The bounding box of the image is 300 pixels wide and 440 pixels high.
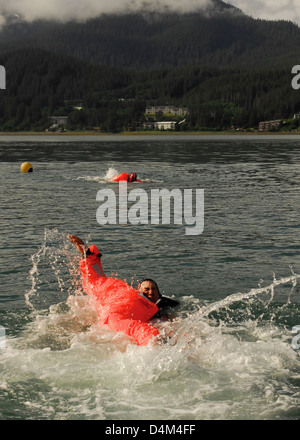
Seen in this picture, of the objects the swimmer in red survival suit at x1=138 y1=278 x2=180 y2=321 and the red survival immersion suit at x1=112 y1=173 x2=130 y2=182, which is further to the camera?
the red survival immersion suit at x1=112 y1=173 x2=130 y2=182

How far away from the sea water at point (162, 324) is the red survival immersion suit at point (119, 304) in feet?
0.90

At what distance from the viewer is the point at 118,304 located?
1298cm

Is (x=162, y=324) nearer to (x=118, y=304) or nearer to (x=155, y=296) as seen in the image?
(x=155, y=296)

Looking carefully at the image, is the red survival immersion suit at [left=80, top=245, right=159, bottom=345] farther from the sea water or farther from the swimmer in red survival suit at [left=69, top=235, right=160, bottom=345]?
the sea water

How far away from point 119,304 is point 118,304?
0.03m

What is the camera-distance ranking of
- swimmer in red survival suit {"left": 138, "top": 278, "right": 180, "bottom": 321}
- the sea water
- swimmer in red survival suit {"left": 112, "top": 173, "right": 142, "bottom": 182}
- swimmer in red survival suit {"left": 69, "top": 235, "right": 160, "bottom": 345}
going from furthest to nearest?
1. swimmer in red survival suit {"left": 112, "top": 173, "right": 142, "bottom": 182}
2. swimmer in red survival suit {"left": 138, "top": 278, "right": 180, "bottom": 321}
3. swimmer in red survival suit {"left": 69, "top": 235, "right": 160, "bottom": 345}
4. the sea water

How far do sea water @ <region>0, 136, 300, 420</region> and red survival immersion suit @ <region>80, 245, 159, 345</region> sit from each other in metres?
0.28

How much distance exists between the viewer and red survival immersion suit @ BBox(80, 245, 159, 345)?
1198 centimetres

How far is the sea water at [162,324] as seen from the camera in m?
10.1

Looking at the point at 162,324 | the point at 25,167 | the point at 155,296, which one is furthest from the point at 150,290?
the point at 25,167

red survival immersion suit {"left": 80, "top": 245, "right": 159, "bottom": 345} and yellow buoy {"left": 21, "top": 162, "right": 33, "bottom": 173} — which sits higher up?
yellow buoy {"left": 21, "top": 162, "right": 33, "bottom": 173}

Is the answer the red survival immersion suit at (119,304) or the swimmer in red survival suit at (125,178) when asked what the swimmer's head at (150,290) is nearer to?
the red survival immersion suit at (119,304)

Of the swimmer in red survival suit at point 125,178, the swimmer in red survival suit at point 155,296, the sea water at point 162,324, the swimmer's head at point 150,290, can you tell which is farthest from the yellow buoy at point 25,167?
the swimmer's head at point 150,290

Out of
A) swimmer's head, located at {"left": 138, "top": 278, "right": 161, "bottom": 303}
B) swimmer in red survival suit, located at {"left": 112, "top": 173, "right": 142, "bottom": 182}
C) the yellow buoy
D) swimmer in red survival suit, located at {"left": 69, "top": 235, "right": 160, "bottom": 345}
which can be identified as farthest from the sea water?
the yellow buoy
